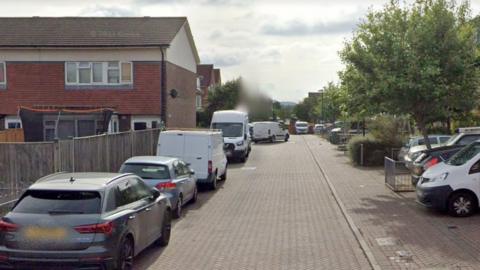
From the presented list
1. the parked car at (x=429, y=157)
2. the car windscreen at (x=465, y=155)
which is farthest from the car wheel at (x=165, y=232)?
the parked car at (x=429, y=157)

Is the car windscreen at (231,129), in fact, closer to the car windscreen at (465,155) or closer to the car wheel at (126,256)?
the car windscreen at (465,155)

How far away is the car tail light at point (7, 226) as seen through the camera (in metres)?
7.40

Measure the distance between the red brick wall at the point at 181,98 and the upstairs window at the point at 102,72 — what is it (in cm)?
223

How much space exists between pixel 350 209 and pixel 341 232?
304cm

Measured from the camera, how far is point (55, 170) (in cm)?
1331

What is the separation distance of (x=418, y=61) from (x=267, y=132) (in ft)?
110

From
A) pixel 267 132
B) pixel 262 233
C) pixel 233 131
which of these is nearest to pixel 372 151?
pixel 233 131

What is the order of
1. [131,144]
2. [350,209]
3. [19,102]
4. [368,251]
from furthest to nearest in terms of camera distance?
[19,102]
[131,144]
[350,209]
[368,251]

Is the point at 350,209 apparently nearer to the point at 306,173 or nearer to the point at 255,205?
the point at 255,205

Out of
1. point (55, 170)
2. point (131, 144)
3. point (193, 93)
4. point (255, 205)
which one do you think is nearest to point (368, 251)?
point (255, 205)

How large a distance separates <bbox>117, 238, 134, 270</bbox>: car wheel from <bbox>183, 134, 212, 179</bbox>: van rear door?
31.6 ft

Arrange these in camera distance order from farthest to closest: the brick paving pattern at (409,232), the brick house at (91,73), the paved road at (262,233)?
the brick house at (91,73), the paved road at (262,233), the brick paving pattern at (409,232)

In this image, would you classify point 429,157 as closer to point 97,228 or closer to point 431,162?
point 431,162

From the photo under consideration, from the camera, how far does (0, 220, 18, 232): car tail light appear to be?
7.40m
